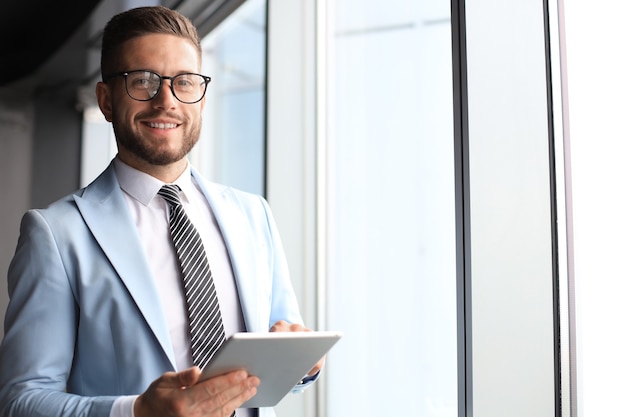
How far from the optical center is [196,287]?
144cm

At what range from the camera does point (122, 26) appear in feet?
4.99

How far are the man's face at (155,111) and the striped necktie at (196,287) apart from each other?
0.10 meters

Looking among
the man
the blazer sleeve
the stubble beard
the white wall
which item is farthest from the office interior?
the blazer sleeve

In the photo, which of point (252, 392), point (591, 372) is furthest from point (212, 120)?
point (252, 392)

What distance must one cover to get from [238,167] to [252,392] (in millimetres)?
2860

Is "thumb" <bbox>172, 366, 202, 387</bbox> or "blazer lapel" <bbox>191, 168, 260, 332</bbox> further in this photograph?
"blazer lapel" <bbox>191, 168, 260, 332</bbox>

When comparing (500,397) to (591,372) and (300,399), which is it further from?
(300,399)

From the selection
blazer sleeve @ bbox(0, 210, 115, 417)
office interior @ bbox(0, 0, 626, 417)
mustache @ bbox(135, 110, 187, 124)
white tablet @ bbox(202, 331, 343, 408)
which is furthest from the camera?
office interior @ bbox(0, 0, 626, 417)

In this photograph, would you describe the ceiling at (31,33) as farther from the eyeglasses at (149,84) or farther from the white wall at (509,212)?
the white wall at (509,212)

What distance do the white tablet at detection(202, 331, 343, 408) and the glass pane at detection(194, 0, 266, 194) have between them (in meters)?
2.59

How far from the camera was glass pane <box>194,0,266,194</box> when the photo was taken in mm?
3889

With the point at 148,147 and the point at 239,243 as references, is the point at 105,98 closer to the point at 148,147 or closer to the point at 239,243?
the point at 148,147

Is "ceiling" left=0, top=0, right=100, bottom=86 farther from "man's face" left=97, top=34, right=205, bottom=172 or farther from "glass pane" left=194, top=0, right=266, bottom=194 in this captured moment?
"man's face" left=97, top=34, right=205, bottom=172

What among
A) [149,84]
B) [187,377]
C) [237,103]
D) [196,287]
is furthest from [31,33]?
[187,377]
